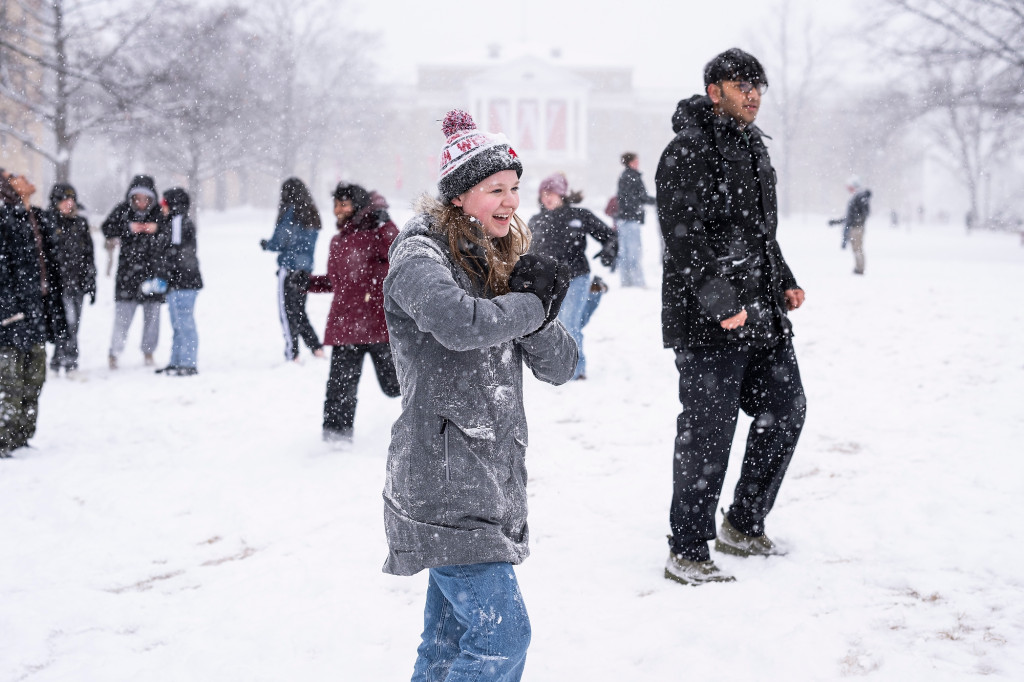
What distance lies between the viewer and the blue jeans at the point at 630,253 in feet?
41.6

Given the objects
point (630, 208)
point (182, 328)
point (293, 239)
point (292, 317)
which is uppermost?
point (630, 208)

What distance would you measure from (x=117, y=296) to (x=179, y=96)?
11889 millimetres

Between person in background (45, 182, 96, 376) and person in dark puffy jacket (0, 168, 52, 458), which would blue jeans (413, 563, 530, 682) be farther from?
person in background (45, 182, 96, 376)

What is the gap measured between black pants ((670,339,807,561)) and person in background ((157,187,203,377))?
22.2ft

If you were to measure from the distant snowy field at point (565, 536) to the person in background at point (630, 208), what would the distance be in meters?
4.43

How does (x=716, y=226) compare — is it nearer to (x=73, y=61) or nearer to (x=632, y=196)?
(x=632, y=196)

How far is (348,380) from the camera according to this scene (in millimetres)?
5949

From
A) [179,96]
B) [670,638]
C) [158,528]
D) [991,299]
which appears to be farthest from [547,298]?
[179,96]

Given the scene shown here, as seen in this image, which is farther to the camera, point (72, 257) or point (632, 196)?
point (632, 196)

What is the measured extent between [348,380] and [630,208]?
758 centimetres

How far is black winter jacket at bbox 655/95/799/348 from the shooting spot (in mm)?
3400

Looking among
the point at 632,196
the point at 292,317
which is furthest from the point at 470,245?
the point at 632,196

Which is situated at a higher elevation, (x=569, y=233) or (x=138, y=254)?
(x=569, y=233)

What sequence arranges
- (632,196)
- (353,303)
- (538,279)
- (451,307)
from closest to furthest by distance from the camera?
(451,307) → (538,279) → (353,303) → (632,196)
